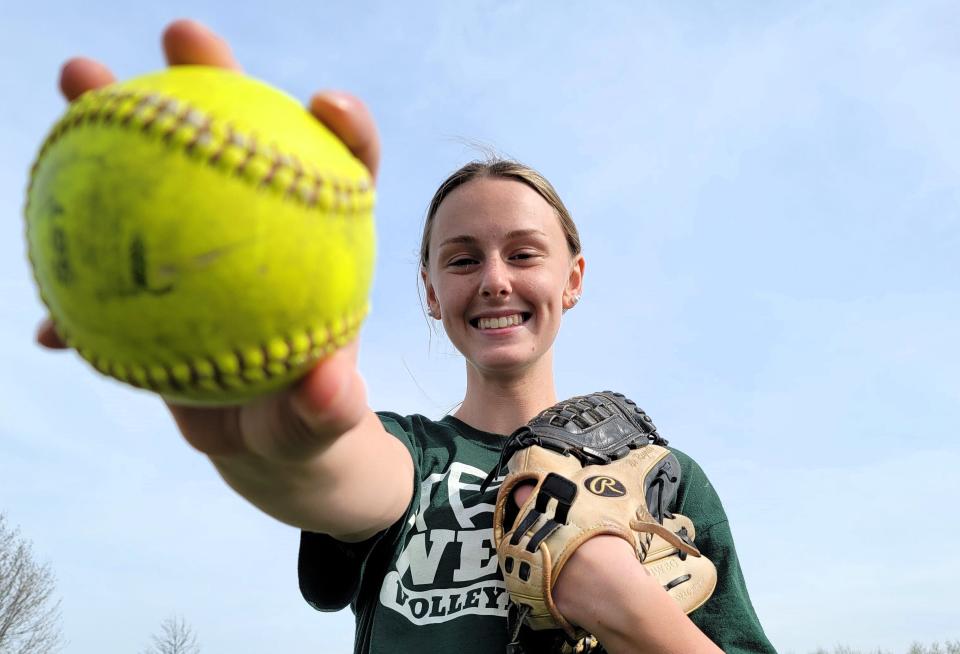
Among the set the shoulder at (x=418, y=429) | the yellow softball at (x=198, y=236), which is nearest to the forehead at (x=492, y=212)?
the shoulder at (x=418, y=429)

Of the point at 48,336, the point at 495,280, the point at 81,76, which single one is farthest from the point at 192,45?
the point at 495,280

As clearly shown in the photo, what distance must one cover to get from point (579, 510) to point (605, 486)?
177 millimetres

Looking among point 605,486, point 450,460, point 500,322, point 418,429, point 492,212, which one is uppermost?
point 492,212

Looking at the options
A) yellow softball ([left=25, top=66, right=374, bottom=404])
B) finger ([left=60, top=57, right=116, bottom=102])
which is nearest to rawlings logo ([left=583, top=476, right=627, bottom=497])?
yellow softball ([left=25, top=66, right=374, bottom=404])

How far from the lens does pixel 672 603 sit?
2.39 metres

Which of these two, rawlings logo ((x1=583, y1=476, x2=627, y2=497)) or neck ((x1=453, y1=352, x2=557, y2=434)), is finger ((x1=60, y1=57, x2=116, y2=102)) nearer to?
rawlings logo ((x1=583, y1=476, x2=627, y2=497))

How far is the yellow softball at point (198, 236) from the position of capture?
137 centimetres

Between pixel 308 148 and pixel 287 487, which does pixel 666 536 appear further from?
pixel 308 148

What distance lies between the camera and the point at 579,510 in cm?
252

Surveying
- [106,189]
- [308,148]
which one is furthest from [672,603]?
[106,189]

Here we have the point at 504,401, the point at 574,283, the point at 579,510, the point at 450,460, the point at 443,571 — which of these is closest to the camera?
the point at 579,510

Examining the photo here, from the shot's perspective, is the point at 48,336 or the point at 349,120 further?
the point at 48,336

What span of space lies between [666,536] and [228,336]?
1.78 metres

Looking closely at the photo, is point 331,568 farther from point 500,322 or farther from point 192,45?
point 192,45
